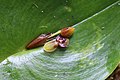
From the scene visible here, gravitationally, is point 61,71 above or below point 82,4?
below

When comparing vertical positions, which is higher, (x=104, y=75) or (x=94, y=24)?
(x=94, y=24)

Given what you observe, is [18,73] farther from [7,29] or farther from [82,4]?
[82,4]

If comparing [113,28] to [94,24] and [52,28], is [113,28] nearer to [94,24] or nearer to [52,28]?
[94,24]

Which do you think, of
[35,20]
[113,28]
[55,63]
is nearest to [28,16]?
[35,20]

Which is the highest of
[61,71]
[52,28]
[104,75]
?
[52,28]
